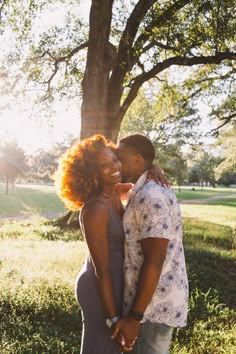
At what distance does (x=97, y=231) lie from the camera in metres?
2.66

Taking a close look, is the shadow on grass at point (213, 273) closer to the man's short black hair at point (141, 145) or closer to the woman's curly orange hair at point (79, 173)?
the man's short black hair at point (141, 145)

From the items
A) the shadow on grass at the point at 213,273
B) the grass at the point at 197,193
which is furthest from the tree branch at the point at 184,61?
the grass at the point at 197,193

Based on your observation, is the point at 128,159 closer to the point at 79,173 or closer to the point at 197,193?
the point at 79,173

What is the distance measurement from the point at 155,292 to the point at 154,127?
136 ft

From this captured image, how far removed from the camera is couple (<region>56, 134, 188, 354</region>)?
2625 millimetres

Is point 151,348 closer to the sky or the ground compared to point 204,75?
closer to the ground

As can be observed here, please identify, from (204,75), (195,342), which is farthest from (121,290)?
(204,75)

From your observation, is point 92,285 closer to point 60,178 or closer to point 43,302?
point 60,178

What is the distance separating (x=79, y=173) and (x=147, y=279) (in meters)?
0.84

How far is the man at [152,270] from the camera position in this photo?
261 cm

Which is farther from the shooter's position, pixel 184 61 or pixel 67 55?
pixel 67 55

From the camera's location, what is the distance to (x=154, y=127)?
143 ft

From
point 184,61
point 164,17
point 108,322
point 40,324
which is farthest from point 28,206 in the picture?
point 108,322

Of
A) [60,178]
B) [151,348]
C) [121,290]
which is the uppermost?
[60,178]
